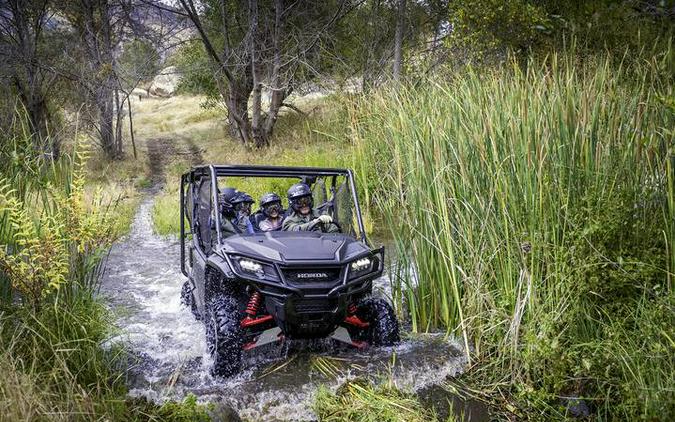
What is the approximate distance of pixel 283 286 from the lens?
178 inches

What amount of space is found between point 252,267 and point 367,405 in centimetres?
126

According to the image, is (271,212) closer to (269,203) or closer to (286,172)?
(269,203)

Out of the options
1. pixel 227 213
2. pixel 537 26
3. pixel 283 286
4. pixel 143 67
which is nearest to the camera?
pixel 283 286

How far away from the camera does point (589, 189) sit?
4621 millimetres

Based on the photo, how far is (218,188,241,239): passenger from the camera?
5.93m

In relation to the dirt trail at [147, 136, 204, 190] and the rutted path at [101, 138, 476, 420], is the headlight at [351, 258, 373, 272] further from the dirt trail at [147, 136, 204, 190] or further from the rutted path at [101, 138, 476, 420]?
the dirt trail at [147, 136, 204, 190]

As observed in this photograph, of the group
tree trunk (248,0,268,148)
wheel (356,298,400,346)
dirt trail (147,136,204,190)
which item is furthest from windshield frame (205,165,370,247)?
dirt trail (147,136,204,190)

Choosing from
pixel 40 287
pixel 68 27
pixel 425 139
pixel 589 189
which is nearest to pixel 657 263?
pixel 589 189

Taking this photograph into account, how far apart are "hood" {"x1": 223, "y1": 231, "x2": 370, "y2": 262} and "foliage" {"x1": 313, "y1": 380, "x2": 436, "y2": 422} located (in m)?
0.95

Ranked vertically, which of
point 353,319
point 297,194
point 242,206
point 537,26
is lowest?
point 353,319

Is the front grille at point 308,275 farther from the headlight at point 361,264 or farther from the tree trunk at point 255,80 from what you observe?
the tree trunk at point 255,80

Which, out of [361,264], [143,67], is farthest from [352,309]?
[143,67]

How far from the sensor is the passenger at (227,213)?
5927 millimetres

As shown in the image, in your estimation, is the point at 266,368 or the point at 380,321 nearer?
the point at 266,368
